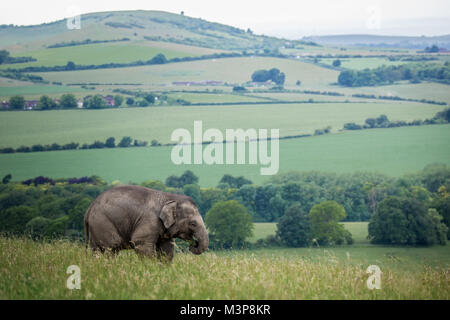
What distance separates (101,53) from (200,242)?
145175 millimetres

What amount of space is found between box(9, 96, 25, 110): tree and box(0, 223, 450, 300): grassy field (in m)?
105

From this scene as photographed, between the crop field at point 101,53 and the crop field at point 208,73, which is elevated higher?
the crop field at point 101,53

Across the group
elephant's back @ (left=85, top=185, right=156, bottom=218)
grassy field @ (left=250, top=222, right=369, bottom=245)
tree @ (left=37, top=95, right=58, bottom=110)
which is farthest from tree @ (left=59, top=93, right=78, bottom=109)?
elephant's back @ (left=85, top=185, right=156, bottom=218)

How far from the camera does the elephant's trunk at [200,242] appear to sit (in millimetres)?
11039

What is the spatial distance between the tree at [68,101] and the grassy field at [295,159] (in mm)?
17363

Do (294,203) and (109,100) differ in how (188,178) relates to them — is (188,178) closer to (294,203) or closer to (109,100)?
(294,203)

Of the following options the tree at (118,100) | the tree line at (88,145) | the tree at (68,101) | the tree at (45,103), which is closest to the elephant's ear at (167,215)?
the tree line at (88,145)

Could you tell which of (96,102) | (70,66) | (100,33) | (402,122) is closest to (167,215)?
(96,102)

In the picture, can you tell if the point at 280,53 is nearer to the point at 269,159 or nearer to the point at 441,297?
the point at 269,159

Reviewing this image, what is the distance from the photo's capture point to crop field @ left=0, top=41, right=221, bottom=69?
140 meters

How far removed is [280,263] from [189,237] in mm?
1923

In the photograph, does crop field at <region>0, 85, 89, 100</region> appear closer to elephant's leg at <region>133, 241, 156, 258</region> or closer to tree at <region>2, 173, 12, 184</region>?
tree at <region>2, 173, 12, 184</region>

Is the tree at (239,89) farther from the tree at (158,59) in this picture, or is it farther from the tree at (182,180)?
the tree at (182,180)

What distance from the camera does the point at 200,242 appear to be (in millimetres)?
11086
